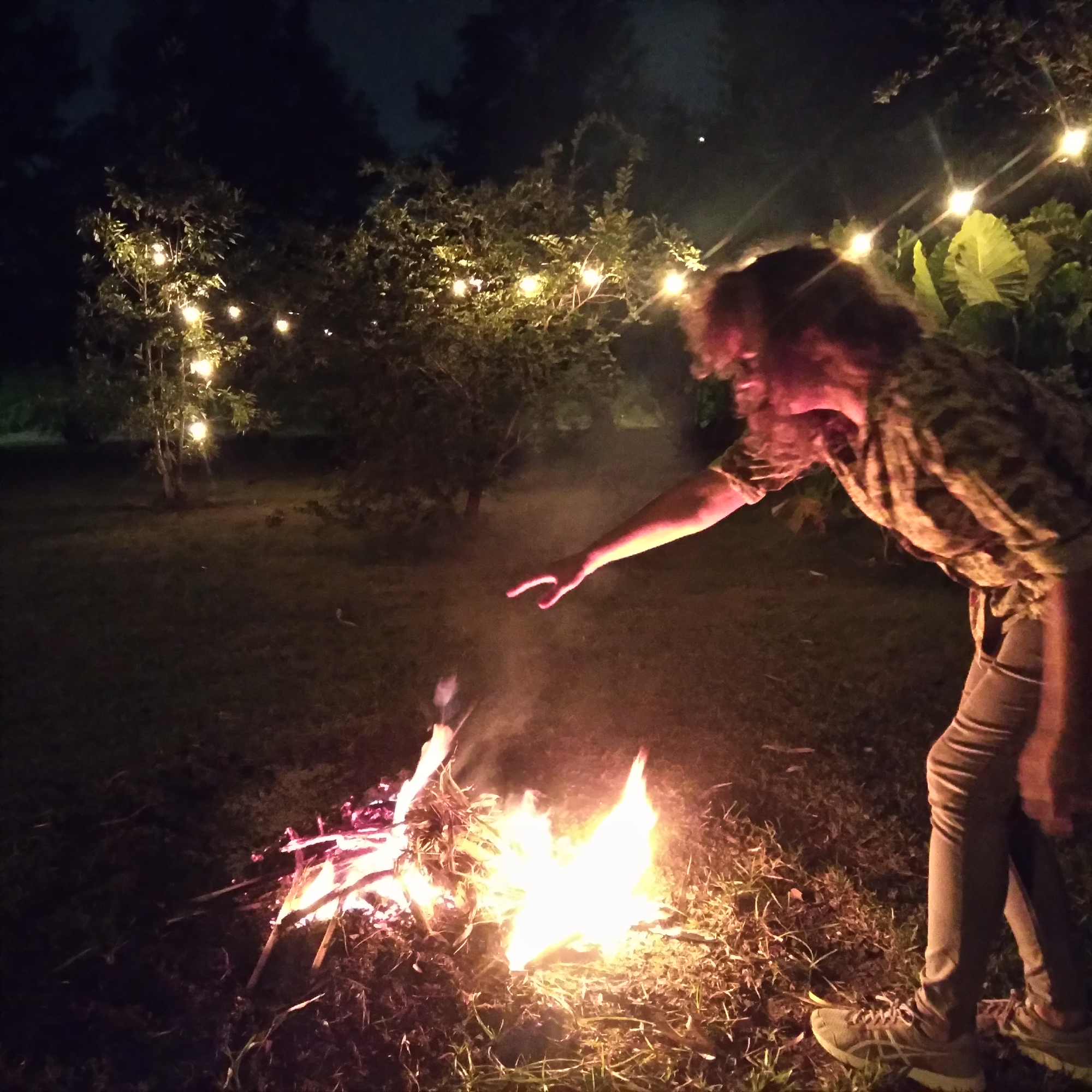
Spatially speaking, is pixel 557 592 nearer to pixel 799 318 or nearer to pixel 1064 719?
pixel 799 318

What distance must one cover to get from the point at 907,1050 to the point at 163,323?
1119 cm

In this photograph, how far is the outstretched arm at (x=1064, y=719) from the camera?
1.96 m

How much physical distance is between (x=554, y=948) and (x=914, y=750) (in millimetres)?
2203

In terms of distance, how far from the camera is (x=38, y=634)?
6547mm

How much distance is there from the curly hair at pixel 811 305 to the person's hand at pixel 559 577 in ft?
2.48

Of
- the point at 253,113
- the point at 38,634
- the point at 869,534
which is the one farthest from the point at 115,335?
the point at 253,113

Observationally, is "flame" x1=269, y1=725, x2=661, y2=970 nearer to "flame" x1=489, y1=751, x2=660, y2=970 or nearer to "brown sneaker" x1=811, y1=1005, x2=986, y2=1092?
"flame" x1=489, y1=751, x2=660, y2=970

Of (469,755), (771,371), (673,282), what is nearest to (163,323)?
(673,282)

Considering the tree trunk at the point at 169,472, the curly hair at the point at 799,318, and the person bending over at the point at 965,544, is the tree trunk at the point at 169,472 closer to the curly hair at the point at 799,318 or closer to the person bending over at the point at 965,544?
the person bending over at the point at 965,544

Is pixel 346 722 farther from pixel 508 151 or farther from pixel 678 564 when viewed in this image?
pixel 508 151

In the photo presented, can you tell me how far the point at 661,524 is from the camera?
2.76 metres

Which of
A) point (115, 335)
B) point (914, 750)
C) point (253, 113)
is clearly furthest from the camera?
point (253, 113)

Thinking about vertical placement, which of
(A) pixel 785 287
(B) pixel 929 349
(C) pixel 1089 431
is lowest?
(C) pixel 1089 431

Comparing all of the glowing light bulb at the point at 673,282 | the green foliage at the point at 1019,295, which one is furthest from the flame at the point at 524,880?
the glowing light bulb at the point at 673,282
